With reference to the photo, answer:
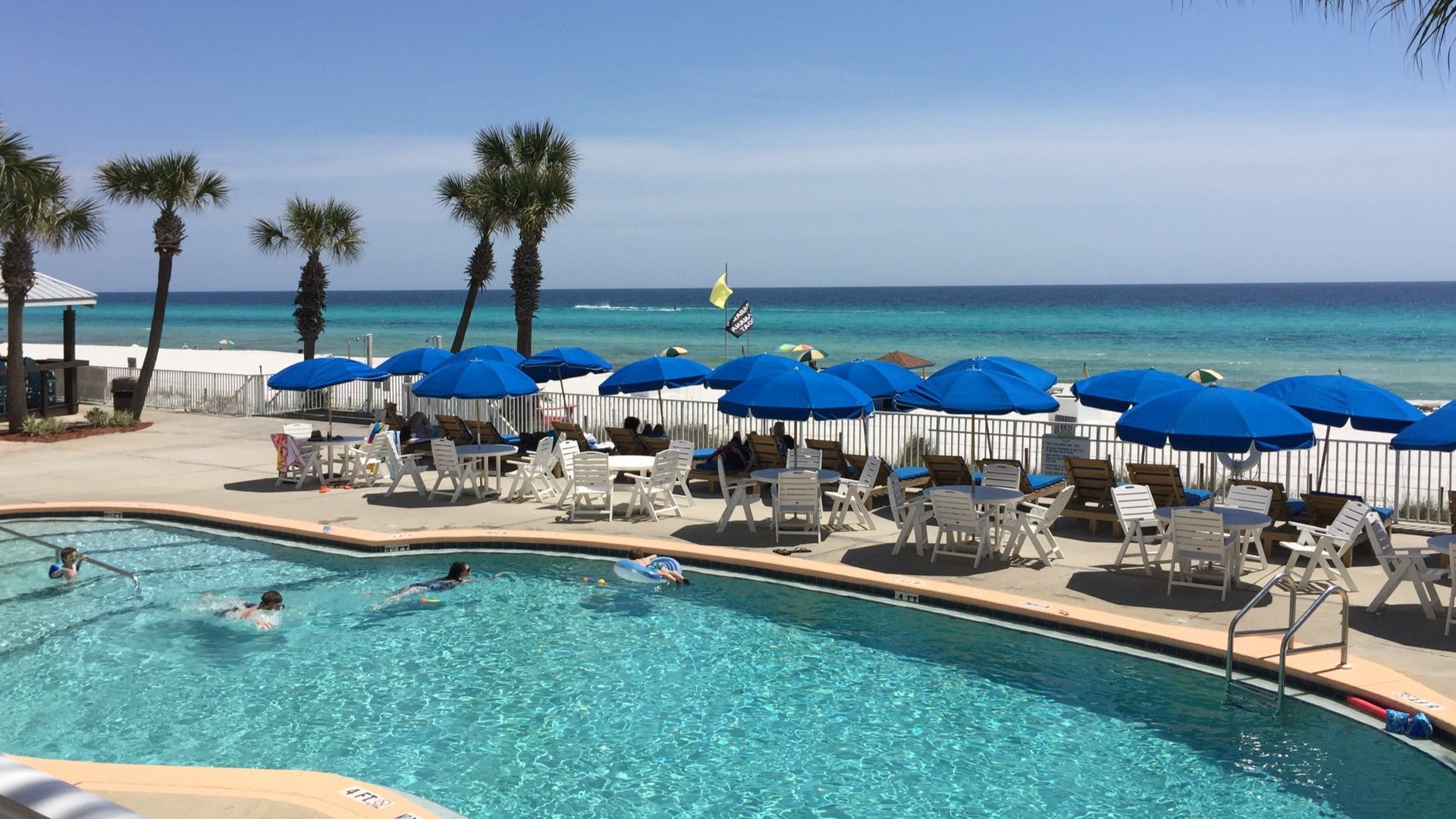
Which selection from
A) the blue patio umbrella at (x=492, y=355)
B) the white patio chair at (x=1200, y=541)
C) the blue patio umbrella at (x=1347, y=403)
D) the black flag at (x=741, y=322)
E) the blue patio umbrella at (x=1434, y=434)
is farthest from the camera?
the black flag at (x=741, y=322)

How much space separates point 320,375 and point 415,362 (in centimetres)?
251

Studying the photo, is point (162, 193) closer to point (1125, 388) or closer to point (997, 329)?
point (1125, 388)

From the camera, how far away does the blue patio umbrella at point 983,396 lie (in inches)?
469

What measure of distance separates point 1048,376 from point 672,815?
10.7m

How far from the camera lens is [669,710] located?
8.04 meters

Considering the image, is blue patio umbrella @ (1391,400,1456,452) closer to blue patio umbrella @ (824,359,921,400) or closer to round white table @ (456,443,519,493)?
blue patio umbrella @ (824,359,921,400)

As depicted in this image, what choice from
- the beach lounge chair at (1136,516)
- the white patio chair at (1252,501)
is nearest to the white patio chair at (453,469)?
the beach lounge chair at (1136,516)

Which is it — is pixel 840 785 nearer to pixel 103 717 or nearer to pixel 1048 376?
pixel 103 717

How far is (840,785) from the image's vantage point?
22.3ft

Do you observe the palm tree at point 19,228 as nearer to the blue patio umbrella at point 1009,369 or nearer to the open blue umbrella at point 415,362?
the open blue umbrella at point 415,362

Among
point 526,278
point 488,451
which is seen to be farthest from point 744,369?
point 526,278

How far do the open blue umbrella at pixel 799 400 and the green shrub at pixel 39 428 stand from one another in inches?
614

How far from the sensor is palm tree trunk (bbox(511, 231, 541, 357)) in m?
27.5

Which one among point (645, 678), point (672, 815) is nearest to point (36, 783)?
point (672, 815)
